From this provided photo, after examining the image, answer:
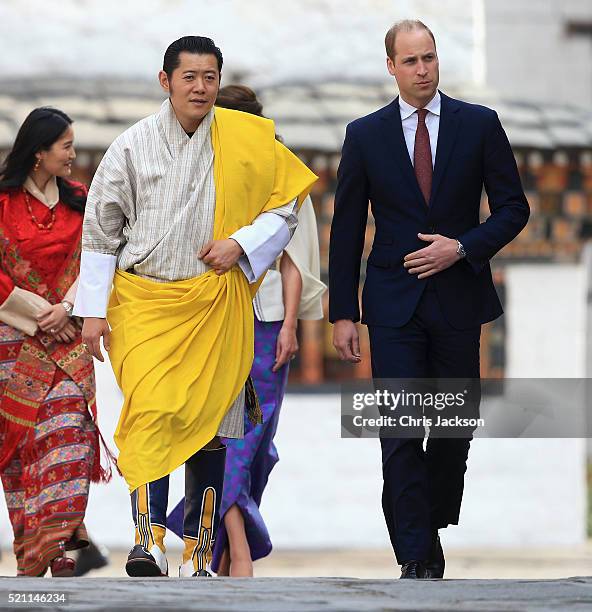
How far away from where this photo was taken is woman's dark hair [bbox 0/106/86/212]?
6152mm

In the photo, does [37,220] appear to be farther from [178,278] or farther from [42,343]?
[178,278]

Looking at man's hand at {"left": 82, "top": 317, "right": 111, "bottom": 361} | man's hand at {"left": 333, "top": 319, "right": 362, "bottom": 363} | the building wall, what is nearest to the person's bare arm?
man's hand at {"left": 333, "top": 319, "right": 362, "bottom": 363}

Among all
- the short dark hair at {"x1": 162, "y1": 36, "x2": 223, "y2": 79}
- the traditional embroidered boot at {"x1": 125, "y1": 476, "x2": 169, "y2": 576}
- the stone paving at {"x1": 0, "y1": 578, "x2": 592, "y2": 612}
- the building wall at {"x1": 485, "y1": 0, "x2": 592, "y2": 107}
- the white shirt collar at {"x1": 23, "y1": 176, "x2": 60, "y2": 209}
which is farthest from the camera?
the building wall at {"x1": 485, "y1": 0, "x2": 592, "y2": 107}

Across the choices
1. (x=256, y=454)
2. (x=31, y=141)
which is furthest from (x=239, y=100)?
(x=256, y=454)

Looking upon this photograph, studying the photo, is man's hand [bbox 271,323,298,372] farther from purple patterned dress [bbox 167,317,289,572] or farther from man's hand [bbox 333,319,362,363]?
man's hand [bbox 333,319,362,363]

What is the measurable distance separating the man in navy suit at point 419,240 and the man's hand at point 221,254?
0.42 meters

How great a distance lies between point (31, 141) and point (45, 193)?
0.20m

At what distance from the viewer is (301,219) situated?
21.6ft

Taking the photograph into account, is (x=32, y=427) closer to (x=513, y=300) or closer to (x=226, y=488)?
(x=226, y=488)

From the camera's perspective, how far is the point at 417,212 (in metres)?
5.56

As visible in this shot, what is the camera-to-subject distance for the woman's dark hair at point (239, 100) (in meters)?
6.23

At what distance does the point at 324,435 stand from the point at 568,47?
12.3 feet

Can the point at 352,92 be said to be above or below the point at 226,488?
above

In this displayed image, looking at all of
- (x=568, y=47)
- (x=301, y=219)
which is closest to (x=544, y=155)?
(x=568, y=47)
